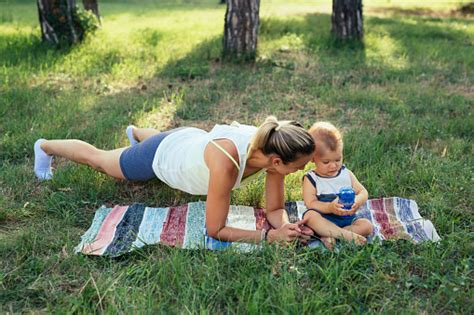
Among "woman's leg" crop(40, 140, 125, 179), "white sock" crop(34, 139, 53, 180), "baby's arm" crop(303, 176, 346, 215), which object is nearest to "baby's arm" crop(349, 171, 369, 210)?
"baby's arm" crop(303, 176, 346, 215)

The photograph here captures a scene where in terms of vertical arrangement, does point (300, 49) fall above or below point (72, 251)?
above

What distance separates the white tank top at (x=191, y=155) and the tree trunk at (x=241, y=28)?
3554 mm

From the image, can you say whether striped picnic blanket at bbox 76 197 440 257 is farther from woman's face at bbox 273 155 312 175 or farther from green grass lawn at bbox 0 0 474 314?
woman's face at bbox 273 155 312 175

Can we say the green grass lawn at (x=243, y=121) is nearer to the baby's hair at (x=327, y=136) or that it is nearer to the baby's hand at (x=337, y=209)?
the baby's hand at (x=337, y=209)

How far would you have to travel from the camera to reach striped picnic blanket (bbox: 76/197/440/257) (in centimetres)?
295

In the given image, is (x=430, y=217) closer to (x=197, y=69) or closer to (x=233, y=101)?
(x=233, y=101)

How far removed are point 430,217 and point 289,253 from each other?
111cm

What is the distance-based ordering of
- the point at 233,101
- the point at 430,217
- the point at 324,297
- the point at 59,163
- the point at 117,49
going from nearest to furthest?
the point at 324,297
the point at 430,217
the point at 59,163
the point at 233,101
the point at 117,49

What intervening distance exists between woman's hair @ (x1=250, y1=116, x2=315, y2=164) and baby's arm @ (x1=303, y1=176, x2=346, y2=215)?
0.41m

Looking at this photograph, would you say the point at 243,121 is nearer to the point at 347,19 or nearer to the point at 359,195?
the point at 359,195

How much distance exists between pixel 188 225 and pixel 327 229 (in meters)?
0.90

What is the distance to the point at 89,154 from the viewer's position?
382cm

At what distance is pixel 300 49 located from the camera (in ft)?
25.5

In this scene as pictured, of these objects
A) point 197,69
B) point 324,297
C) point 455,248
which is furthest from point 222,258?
point 197,69
